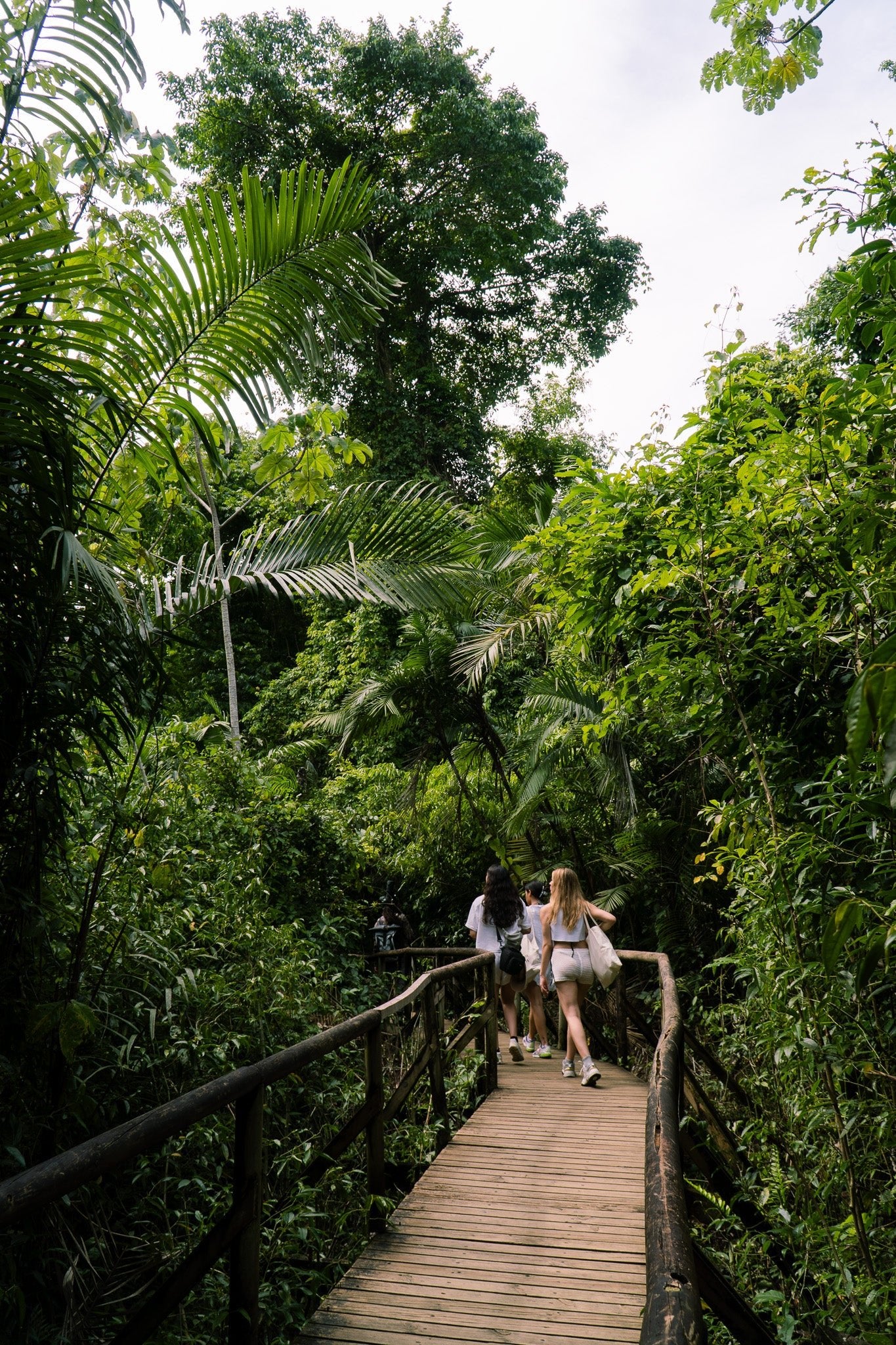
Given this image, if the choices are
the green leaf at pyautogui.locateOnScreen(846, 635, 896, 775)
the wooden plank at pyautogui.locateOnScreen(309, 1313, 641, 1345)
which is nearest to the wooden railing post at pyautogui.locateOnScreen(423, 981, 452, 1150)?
the wooden plank at pyautogui.locateOnScreen(309, 1313, 641, 1345)

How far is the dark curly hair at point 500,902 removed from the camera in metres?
7.46

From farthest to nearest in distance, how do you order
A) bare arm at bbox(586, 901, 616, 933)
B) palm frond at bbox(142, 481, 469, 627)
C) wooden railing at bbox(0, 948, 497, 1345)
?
bare arm at bbox(586, 901, 616, 933), palm frond at bbox(142, 481, 469, 627), wooden railing at bbox(0, 948, 497, 1345)

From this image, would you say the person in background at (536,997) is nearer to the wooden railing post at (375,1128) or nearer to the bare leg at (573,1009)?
the bare leg at (573,1009)

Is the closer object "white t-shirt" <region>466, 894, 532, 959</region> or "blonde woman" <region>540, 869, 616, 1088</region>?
"blonde woman" <region>540, 869, 616, 1088</region>

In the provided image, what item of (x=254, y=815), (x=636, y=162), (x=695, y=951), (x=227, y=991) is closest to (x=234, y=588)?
(x=227, y=991)

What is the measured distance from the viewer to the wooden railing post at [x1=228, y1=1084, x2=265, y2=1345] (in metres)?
2.50

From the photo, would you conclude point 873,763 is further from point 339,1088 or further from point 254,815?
point 254,815

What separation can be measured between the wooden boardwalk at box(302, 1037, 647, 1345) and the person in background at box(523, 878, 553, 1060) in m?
1.90

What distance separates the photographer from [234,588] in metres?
3.94

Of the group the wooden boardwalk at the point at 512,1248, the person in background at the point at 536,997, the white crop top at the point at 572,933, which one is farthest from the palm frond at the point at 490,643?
the wooden boardwalk at the point at 512,1248

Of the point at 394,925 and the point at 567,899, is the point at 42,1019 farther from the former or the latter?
the point at 394,925

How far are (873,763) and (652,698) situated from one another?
1.63m

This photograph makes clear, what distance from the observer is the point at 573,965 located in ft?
21.5

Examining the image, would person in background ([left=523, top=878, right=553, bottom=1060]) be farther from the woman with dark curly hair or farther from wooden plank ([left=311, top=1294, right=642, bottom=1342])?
wooden plank ([left=311, top=1294, right=642, bottom=1342])
